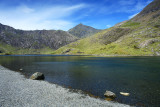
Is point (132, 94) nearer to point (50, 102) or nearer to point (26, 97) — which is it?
point (50, 102)

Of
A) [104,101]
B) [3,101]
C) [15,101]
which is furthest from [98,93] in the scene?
[3,101]

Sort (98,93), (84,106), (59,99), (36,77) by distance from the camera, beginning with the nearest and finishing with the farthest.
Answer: (84,106), (59,99), (98,93), (36,77)

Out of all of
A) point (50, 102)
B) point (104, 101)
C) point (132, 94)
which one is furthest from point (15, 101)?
point (132, 94)

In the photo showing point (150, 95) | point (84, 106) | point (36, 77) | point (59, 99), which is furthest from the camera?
point (36, 77)

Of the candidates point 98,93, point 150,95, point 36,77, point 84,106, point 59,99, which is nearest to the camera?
point 84,106

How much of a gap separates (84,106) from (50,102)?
7.42 metres

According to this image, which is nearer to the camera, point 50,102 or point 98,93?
point 50,102

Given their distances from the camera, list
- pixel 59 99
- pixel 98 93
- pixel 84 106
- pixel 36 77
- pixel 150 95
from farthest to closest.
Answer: pixel 36 77 < pixel 98 93 < pixel 150 95 < pixel 59 99 < pixel 84 106

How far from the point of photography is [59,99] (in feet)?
80.8

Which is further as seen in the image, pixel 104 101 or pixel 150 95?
pixel 150 95

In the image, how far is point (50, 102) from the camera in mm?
22953

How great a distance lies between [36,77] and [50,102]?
2335cm

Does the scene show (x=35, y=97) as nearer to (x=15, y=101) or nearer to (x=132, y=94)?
(x=15, y=101)

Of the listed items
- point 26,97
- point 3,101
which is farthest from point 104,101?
point 3,101
